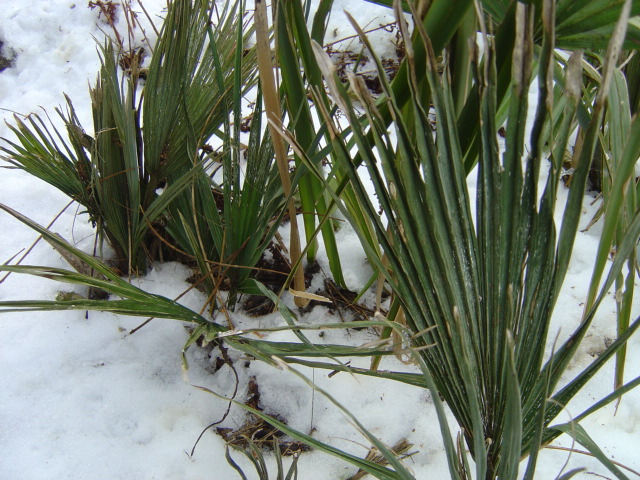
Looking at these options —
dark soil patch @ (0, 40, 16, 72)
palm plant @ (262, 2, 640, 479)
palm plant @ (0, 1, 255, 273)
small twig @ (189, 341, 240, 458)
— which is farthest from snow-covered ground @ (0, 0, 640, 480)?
dark soil patch @ (0, 40, 16, 72)

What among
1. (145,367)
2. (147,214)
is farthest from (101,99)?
(145,367)

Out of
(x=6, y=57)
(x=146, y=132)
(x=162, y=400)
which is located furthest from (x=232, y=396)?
(x=6, y=57)

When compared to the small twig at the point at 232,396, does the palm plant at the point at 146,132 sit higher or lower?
higher

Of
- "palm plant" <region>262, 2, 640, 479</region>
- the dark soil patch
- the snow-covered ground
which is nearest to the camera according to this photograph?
"palm plant" <region>262, 2, 640, 479</region>

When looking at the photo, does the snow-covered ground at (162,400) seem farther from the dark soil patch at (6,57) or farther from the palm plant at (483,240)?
the dark soil patch at (6,57)

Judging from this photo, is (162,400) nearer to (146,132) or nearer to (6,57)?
(146,132)

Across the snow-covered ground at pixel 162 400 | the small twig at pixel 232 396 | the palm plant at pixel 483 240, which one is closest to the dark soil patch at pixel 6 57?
the snow-covered ground at pixel 162 400

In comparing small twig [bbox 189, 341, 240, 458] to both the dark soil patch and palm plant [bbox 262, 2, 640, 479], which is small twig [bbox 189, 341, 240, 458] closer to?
palm plant [bbox 262, 2, 640, 479]

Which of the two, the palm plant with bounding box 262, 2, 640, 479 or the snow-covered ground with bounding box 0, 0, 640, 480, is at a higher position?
the palm plant with bounding box 262, 2, 640, 479
